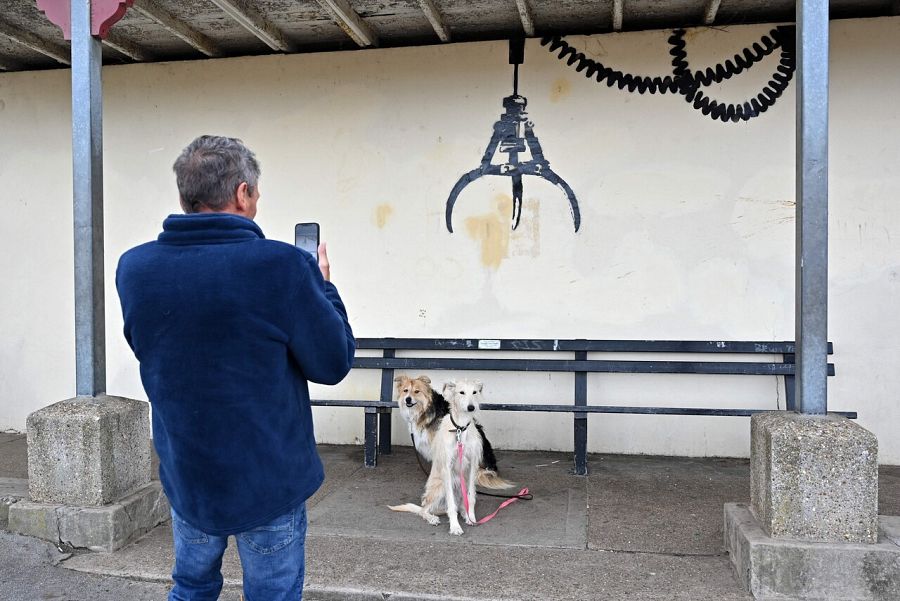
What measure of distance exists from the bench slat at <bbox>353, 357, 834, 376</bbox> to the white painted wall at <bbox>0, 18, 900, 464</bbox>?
0.27 meters

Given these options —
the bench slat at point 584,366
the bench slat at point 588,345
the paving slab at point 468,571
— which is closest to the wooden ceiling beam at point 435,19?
the bench slat at point 588,345

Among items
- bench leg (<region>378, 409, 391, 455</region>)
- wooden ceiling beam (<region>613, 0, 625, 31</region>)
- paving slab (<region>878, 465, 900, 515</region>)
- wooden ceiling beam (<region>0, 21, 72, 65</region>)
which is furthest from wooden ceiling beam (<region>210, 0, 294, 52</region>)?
paving slab (<region>878, 465, 900, 515</region>)

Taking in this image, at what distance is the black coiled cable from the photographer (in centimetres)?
580

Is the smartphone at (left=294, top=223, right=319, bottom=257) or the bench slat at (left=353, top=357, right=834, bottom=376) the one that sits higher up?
the smartphone at (left=294, top=223, right=319, bottom=257)

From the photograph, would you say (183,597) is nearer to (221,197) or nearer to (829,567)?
(221,197)

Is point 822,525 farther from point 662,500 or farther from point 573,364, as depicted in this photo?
point 573,364

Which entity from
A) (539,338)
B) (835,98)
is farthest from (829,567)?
(835,98)

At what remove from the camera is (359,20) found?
582cm

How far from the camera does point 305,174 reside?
658 cm

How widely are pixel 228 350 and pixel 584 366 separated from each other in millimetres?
4236

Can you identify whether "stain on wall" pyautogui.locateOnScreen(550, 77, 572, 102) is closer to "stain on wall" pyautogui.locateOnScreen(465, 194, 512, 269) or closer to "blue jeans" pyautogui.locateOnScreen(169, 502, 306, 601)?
"stain on wall" pyautogui.locateOnScreen(465, 194, 512, 269)

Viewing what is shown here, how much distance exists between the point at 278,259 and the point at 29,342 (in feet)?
20.9

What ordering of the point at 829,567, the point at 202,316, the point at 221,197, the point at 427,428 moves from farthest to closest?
the point at 427,428 < the point at 829,567 < the point at 221,197 < the point at 202,316

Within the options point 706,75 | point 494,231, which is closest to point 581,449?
point 494,231
